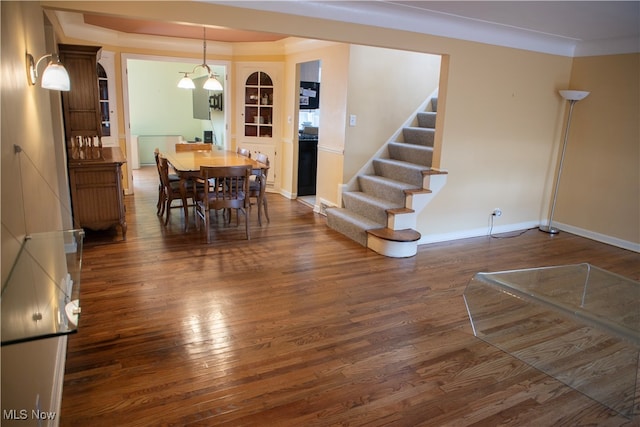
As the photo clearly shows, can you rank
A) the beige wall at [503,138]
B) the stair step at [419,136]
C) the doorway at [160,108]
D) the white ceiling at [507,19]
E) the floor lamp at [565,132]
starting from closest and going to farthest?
the white ceiling at [507,19], the beige wall at [503,138], the floor lamp at [565,132], the stair step at [419,136], the doorway at [160,108]

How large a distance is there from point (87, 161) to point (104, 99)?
2595mm

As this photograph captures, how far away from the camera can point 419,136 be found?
552cm

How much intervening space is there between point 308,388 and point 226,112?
581cm

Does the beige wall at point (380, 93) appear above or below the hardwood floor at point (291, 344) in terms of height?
above

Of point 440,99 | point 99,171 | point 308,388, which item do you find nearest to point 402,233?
point 440,99

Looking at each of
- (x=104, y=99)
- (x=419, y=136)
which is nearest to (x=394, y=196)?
(x=419, y=136)

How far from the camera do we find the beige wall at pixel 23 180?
1.32 m

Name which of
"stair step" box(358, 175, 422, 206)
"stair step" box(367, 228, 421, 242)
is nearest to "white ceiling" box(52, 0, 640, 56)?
"stair step" box(358, 175, 422, 206)

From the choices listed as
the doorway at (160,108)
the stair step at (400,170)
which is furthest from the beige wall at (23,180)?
the doorway at (160,108)

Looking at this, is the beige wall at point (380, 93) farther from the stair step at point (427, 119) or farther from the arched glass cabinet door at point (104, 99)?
the arched glass cabinet door at point (104, 99)

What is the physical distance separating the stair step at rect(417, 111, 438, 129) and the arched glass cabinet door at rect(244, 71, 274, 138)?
2600 millimetres

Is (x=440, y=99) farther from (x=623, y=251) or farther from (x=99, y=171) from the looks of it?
(x=99, y=171)

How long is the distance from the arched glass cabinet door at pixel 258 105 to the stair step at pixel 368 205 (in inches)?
95.4

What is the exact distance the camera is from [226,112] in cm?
726
